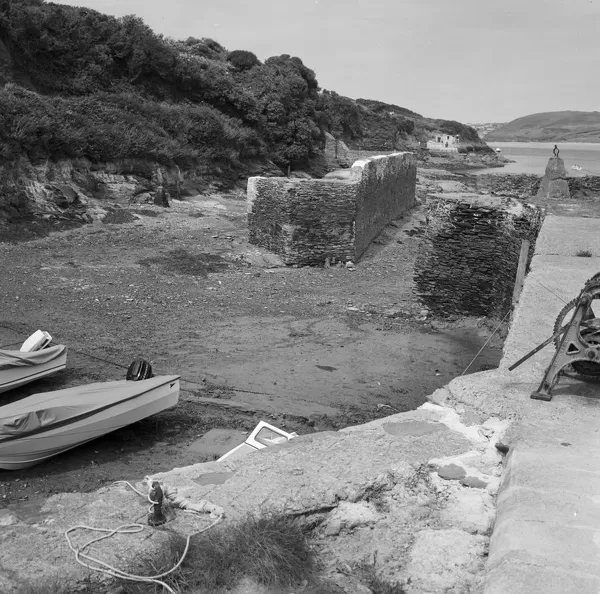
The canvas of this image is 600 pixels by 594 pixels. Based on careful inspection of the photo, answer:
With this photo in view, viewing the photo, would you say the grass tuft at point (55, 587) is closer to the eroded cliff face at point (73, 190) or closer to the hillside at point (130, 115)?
the eroded cliff face at point (73, 190)

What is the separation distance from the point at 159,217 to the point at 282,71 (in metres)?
18.7

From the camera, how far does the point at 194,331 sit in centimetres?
1108

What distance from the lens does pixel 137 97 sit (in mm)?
27734

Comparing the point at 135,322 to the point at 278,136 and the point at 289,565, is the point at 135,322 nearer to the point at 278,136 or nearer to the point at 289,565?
the point at 289,565

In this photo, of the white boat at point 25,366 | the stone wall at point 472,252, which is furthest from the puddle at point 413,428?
the stone wall at point 472,252

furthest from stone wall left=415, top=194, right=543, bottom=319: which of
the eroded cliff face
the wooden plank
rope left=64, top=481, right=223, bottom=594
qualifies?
the eroded cliff face

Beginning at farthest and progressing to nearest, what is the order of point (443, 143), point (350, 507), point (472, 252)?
point (443, 143) < point (472, 252) < point (350, 507)

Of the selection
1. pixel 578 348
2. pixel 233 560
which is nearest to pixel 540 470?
pixel 578 348

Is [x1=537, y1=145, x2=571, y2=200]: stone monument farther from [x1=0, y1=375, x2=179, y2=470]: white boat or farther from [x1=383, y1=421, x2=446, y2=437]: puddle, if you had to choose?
[x1=383, y1=421, x2=446, y2=437]: puddle

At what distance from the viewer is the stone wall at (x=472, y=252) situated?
10.8 m

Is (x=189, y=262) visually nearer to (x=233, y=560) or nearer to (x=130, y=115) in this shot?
(x=130, y=115)

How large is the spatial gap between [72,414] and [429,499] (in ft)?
16.0

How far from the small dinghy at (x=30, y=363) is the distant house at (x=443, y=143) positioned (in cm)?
7141

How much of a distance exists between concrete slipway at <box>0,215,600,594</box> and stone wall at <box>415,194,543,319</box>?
6.28 metres
